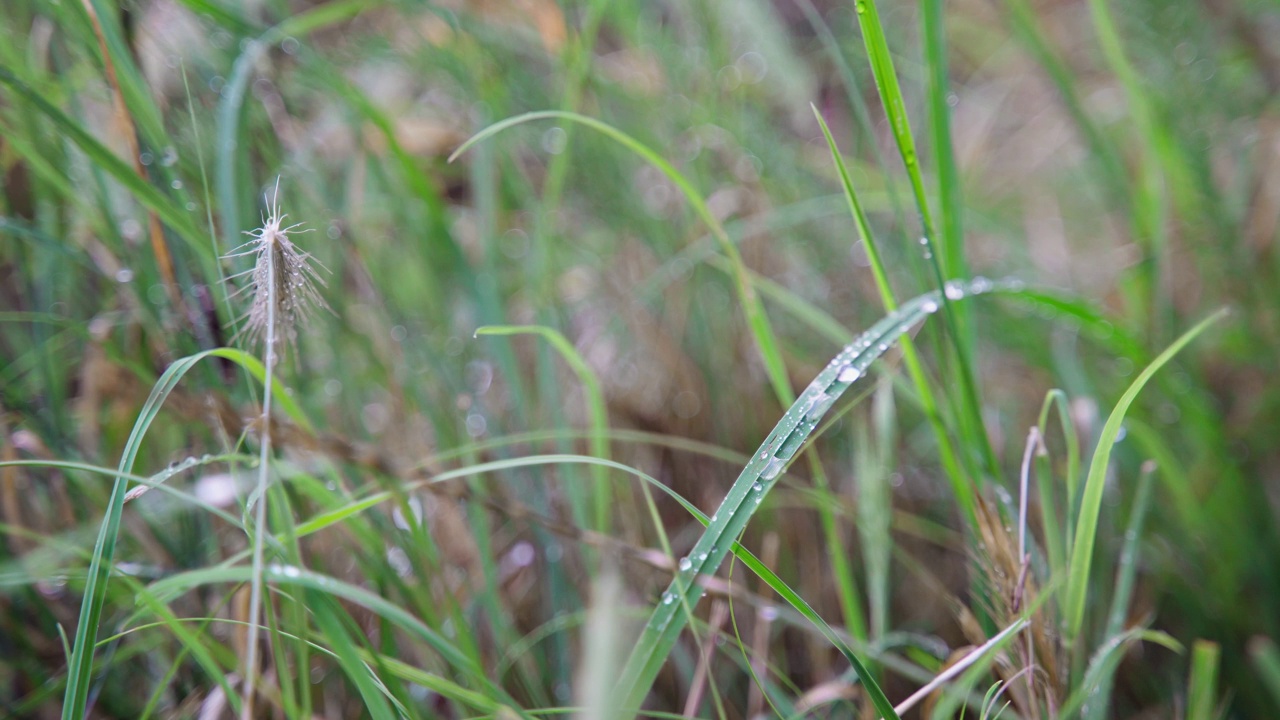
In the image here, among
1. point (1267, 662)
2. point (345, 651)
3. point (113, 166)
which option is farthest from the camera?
point (1267, 662)

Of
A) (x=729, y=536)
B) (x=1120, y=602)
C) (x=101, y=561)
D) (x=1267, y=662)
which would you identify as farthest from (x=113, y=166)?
(x=1267, y=662)

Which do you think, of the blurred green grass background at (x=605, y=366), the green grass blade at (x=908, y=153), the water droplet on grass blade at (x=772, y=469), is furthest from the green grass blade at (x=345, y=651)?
the green grass blade at (x=908, y=153)

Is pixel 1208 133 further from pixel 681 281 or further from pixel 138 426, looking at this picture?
pixel 138 426

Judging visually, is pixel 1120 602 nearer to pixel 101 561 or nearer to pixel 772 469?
pixel 772 469

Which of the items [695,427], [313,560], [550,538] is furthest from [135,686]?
[695,427]

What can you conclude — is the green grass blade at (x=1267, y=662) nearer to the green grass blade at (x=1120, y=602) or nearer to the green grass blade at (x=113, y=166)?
the green grass blade at (x=1120, y=602)

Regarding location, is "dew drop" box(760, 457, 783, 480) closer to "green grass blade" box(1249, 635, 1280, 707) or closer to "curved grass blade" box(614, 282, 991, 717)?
"curved grass blade" box(614, 282, 991, 717)
